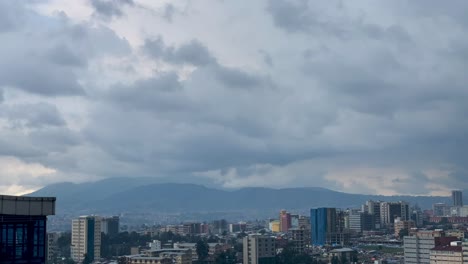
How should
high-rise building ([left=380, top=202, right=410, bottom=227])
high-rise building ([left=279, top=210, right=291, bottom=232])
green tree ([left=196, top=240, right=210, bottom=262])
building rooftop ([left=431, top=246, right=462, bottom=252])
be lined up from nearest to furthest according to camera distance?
building rooftop ([left=431, top=246, right=462, bottom=252]), green tree ([left=196, top=240, right=210, bottom=262]), high-rise building ([left=279, top=210, right=291, bottom=232]), high-rise building ([left=380, top=202, right=410, bottom=227])

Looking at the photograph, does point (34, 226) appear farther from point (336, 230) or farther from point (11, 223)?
point (336, 230)

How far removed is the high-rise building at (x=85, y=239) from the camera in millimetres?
98312

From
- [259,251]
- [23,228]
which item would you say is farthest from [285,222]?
[23,228]

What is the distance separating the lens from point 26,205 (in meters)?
20.5

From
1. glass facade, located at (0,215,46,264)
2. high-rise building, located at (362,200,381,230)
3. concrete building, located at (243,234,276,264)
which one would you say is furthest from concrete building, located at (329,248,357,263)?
high-rise building, located at (362,200,381,230)

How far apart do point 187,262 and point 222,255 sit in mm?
6400

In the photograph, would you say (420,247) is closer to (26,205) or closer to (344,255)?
(344,255)

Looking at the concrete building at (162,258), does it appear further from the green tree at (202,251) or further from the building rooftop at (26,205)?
the building rooftop at (26,205)

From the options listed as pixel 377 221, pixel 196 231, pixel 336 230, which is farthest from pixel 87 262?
pixel 377 221

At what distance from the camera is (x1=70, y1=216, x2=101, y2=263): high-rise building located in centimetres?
9831

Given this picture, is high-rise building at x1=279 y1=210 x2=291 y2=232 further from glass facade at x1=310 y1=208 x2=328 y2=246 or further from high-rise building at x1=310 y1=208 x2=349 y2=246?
glass facade at x1=310 y1=208 x2=328 y2=246

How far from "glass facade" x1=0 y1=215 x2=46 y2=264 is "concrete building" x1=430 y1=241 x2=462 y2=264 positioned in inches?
2384

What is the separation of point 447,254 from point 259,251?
2064 cm

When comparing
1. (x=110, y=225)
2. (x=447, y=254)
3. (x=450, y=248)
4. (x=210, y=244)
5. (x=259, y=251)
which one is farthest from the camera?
(x=110, y=225)
